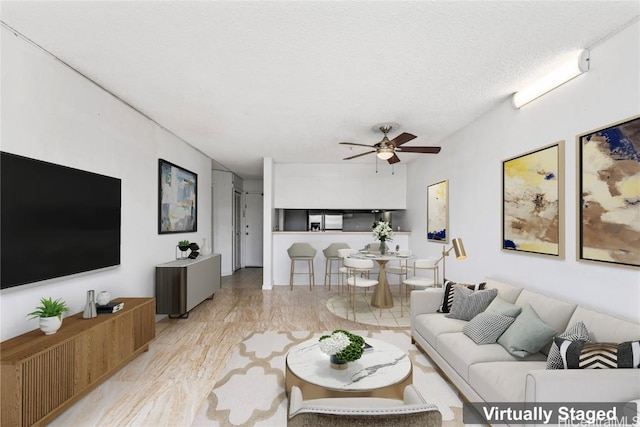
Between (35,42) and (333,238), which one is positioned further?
(333,238)

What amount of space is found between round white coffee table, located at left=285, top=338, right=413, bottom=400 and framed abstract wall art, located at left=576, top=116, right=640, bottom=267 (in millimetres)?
1593

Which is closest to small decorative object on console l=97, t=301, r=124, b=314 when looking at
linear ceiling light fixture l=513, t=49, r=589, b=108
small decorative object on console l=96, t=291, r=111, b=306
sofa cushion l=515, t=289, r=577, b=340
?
small decorative object on console l=96, t=291, r=111, b=306

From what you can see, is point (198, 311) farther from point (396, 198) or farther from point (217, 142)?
point (396, 198)

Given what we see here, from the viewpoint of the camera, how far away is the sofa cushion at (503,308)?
8.26 feet

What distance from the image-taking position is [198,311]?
15.5ft

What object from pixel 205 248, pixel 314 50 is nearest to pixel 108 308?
pixel 205 248

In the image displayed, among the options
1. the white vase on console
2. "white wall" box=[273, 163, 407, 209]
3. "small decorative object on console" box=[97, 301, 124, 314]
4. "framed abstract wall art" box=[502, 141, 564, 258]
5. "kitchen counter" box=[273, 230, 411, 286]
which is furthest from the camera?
"white wall" box=[273, 163, 407, 209]

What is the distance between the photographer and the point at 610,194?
2143 millimetres

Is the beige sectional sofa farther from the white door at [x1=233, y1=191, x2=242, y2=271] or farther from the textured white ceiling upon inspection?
the white door at [x1=233, y1=191, x2=242, y2=271]

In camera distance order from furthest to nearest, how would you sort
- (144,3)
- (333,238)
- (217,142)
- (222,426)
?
1. (333,238)
2. (217,142)
3. (222,426)
4. (144,3)

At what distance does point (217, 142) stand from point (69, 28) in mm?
2950

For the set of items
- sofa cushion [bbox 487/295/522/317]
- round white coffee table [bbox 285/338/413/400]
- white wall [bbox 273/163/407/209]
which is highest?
white wall [bbox 273/163/407/209]

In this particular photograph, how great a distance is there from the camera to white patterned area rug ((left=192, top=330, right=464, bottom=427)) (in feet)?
7.07

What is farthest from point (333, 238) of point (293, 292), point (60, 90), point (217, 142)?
point (60, 90)
